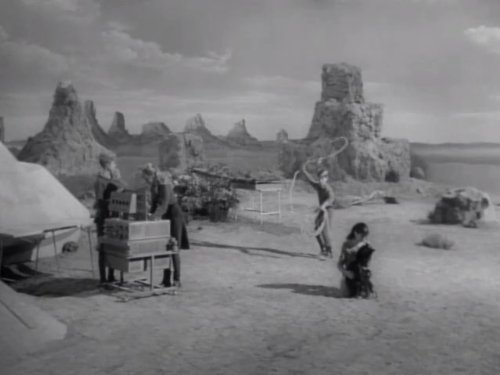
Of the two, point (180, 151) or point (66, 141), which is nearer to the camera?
point (66, 141)

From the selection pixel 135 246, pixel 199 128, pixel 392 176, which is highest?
pixel 199 128

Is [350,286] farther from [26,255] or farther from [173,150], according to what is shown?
[173,150]

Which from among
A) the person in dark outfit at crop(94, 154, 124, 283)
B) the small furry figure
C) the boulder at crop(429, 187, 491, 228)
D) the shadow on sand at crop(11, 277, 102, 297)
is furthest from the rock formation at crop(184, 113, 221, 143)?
the small furry figure

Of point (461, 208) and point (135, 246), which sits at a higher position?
point (461, 208)

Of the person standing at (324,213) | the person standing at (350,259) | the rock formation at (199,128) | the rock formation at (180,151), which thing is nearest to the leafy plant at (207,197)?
the person standing at (324,213)

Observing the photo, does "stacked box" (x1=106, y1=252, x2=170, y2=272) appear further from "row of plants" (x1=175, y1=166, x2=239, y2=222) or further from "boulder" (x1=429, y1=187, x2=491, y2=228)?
"boulder" (x1=429, y1=187, x2=491, y2=228)

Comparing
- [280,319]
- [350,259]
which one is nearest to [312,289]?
[350,259]

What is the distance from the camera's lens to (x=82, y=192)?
15461mm

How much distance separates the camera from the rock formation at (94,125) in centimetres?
1598

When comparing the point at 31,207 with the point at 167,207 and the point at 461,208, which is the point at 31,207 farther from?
the point at 461,208

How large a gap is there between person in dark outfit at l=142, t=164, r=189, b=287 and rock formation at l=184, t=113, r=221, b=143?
11.1m

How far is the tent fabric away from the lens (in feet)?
24.7

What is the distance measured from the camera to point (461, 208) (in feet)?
39.5

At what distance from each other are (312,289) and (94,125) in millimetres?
12014
